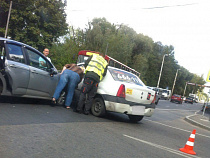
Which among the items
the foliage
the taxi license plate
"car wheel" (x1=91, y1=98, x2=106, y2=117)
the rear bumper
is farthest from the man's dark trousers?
the foliage

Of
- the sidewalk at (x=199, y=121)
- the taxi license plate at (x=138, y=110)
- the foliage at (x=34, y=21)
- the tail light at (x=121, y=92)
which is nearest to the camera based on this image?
the tail light at (x=121, y=92)

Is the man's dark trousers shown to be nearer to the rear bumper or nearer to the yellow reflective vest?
the yellow reflective vest

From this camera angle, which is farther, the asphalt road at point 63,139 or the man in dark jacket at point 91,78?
the man in dark jacket at point 91,78

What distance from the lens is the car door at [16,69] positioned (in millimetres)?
6246

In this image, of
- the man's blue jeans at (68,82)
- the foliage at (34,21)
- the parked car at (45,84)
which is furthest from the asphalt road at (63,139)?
the foliage at (34,21)

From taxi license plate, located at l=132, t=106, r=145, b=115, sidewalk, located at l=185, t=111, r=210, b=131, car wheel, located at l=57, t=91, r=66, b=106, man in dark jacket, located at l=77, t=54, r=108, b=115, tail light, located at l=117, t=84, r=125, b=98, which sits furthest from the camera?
sidewalk, located at l=185, t=111, r=210, b=131

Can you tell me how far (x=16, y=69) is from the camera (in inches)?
250

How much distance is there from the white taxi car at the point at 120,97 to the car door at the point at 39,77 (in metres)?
1.42

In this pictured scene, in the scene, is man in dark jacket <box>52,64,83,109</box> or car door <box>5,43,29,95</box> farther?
man in dark jacket <box>52,64,83,109</box>

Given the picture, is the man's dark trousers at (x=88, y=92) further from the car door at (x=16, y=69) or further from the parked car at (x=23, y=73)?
the car door at (x=16, y=69)

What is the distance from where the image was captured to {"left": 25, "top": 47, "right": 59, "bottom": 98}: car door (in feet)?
22.4

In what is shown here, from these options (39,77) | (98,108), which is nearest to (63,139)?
(98,108)

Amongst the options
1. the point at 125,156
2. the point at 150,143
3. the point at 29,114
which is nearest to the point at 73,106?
the point at 29,114

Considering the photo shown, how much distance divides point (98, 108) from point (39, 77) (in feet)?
6.37
